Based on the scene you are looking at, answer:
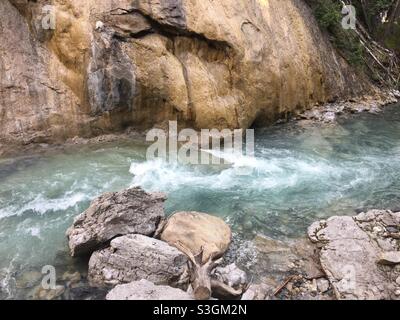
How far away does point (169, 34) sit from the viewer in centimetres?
916

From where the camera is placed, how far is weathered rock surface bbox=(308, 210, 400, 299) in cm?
477

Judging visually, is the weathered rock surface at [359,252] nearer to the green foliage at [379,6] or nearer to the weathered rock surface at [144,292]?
the weathered rock surface at [144,292]

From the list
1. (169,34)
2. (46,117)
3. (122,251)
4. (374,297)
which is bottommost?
(374,297)

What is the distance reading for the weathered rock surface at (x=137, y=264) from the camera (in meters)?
4.72

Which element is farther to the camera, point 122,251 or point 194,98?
point 194,98

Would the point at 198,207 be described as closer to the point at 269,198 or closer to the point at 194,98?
the point at 269,198

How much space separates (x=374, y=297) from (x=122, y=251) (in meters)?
3.04

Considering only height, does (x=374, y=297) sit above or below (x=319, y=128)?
below

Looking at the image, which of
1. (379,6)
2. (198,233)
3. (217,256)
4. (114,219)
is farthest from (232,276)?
(379,6)

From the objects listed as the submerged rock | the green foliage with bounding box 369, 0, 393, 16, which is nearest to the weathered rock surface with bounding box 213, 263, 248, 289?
the submerged rock

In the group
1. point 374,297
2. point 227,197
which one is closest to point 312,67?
point 227,197

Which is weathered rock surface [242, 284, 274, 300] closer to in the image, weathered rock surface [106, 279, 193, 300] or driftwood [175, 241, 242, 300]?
driftwood [175, 241, 242, 300]
